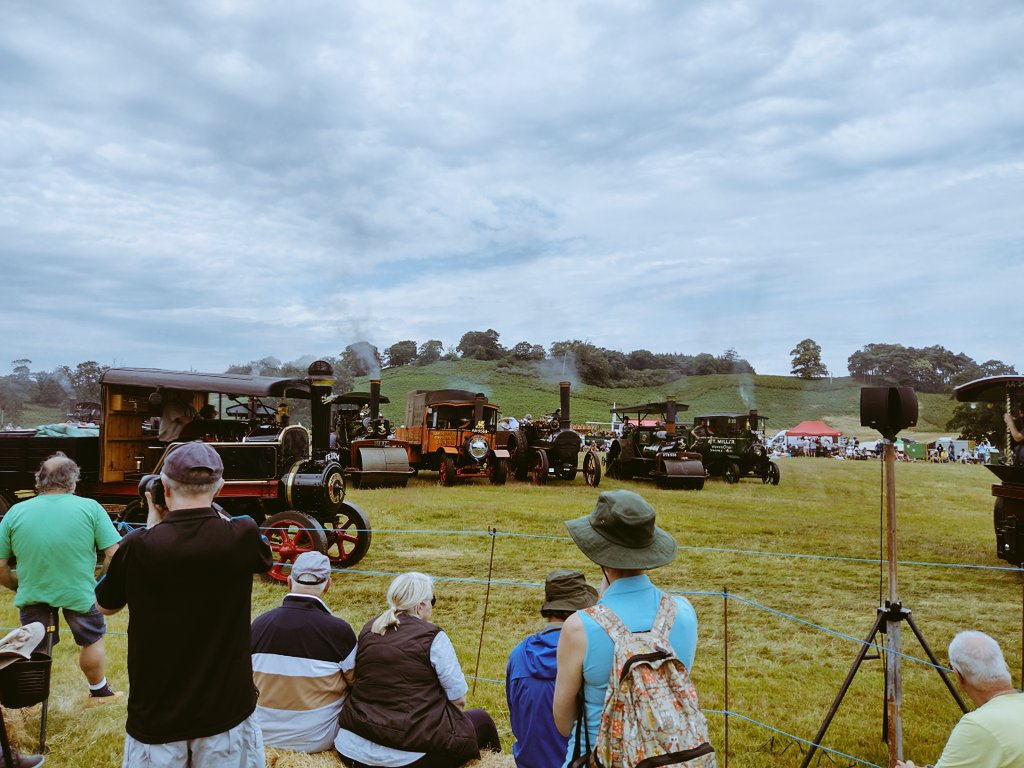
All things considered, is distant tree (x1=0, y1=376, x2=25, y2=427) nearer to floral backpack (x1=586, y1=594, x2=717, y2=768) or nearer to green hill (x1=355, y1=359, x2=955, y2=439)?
green hill (x1=355, y1=359, x2=955, y2=439)

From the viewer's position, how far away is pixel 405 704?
9.73 ft

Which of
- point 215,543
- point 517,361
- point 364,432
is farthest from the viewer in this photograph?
point 517,361

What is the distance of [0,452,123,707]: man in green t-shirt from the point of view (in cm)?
365

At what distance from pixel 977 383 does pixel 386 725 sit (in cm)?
838

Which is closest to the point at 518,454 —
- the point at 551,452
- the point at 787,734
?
the point at 551,452

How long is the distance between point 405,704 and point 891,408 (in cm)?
278

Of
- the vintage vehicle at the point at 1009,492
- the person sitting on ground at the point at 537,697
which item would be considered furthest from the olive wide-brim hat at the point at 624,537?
the vintage vehicle at the point at 1009,492

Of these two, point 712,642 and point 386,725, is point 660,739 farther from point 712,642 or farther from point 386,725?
point 712,642

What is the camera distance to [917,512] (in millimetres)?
13875

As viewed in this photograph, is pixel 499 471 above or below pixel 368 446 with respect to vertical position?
below

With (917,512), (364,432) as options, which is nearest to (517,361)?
(364,432)

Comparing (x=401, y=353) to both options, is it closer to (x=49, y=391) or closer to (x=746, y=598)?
(x=49, y=391)

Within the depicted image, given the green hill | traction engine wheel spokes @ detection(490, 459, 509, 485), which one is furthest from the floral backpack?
the green hill

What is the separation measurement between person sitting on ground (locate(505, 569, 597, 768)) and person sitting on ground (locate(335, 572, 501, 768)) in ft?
1.08
